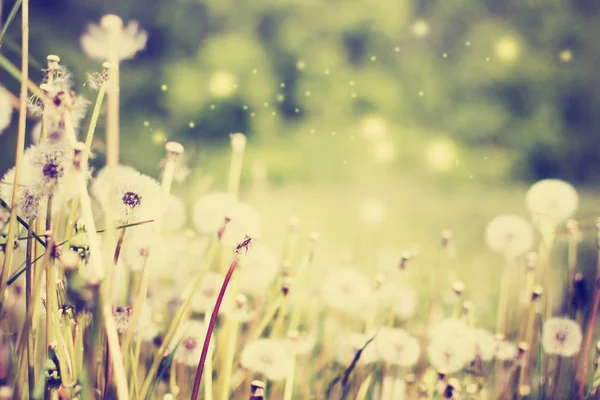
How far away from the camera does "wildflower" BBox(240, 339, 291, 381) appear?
68 cm

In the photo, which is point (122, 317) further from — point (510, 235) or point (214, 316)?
point (510, 235)

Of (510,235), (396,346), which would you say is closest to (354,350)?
(396,346)

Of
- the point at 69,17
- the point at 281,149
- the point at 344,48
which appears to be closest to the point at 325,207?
the point at 281,149

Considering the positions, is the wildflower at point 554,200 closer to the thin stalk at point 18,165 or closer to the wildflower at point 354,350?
the wildflower at point 354,350

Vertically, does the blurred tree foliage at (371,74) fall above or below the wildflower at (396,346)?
above

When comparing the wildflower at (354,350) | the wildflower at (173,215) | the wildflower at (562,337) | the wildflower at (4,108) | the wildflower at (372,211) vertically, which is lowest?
the wildflower at (354,350)

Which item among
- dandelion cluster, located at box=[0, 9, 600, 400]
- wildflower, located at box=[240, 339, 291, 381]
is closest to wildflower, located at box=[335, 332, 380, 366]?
dandelion cluster, located at box=[0, 9, 600, 400]

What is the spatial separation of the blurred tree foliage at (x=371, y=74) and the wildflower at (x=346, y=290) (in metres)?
1.72

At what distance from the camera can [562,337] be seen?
0.82 meters

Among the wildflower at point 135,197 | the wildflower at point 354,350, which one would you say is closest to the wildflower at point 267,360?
the wildflower at point 354,350

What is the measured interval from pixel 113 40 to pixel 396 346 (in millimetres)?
563

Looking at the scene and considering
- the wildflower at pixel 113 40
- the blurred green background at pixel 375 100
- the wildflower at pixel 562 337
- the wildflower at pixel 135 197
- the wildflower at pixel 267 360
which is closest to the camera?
the wildflower at pixel 113 40

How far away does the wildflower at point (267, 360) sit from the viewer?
2.22 feet

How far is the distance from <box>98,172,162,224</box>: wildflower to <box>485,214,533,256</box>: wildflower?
72cm
